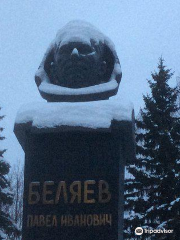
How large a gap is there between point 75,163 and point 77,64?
137 cm

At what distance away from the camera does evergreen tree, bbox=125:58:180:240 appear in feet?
45.1

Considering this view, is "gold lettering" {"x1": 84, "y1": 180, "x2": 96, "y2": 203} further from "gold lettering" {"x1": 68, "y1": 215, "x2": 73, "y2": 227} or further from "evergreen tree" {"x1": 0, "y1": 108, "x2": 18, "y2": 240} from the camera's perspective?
"evergreen tree" {"x1": 0, "y1": 108, "x2": 18, "y2": 240}

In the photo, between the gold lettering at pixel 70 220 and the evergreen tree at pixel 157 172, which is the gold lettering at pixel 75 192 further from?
the evergreen tree at pixel 157 172

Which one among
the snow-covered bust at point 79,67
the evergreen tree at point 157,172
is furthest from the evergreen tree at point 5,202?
the snow-covered bust at point 79,67

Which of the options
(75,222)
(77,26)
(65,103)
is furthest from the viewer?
(77,26)

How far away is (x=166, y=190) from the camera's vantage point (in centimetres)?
1406

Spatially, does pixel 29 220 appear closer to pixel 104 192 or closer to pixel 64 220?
pixel 64 220

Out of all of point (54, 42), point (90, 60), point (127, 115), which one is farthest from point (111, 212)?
point (54, 42)

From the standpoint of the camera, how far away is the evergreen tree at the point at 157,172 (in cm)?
1376

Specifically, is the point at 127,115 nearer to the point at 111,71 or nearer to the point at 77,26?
the point at 111,71

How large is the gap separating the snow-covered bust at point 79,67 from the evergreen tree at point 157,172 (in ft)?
25.0

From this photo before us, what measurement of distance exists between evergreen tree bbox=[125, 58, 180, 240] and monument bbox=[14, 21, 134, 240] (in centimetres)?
797

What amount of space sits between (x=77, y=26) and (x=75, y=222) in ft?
9.05

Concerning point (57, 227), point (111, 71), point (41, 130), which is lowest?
point (57, 227)
